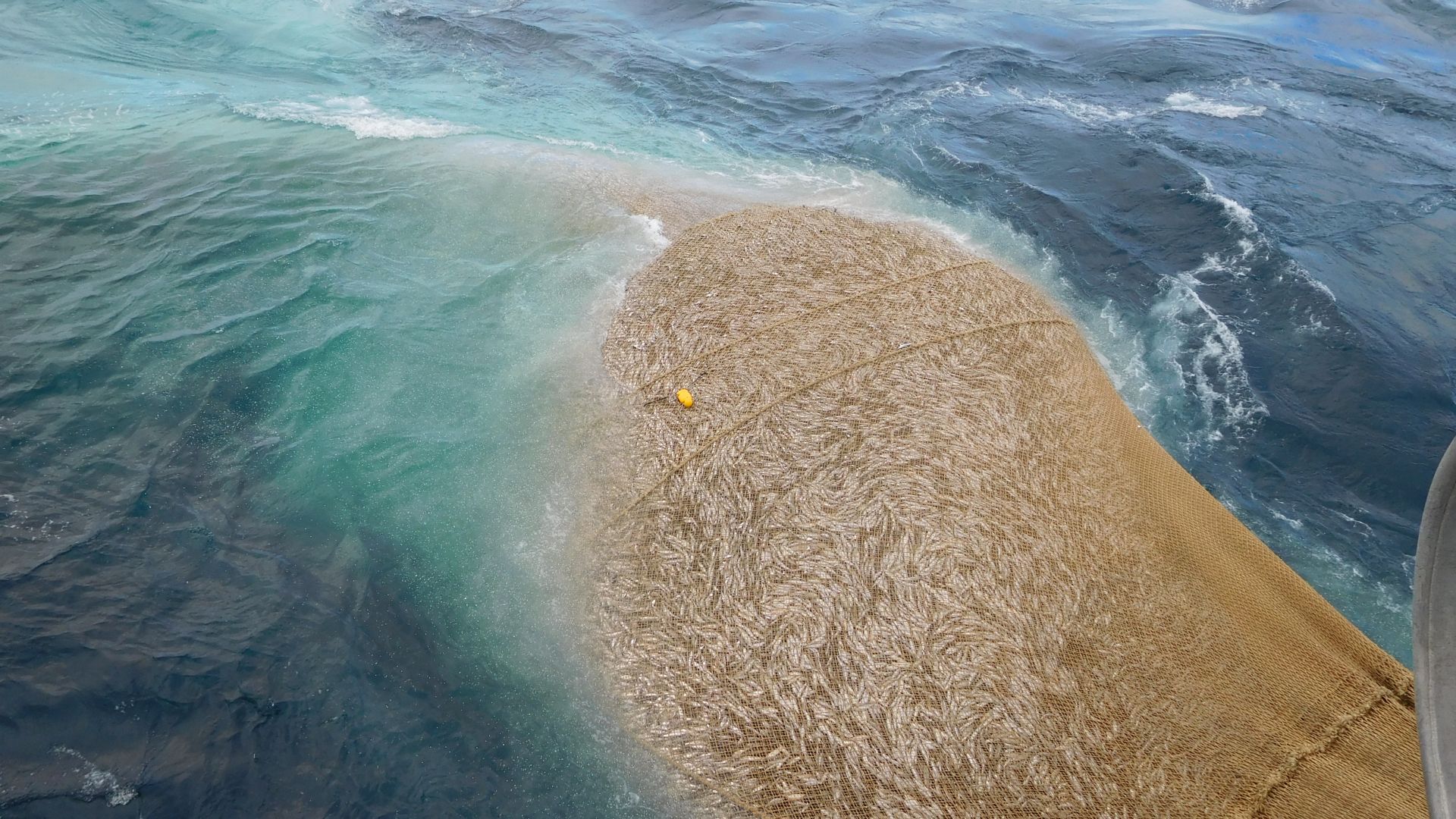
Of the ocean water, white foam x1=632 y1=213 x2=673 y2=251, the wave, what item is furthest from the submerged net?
the wave

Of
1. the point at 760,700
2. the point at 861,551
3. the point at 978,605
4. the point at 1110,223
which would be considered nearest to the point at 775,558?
the point at 861,551

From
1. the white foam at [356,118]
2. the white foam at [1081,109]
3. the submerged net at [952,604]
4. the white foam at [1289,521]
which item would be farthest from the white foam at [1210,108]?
the white foam at [356,118]

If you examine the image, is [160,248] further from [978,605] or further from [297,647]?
[978,605]

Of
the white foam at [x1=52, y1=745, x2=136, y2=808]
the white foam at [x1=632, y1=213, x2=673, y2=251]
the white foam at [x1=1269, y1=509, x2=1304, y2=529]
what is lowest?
the white foam at [x1=52, y1=745, x2=136, y2=808]

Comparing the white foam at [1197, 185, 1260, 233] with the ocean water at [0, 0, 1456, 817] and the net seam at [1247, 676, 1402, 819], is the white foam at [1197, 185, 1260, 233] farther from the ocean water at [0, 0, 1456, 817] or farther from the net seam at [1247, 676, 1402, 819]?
the net seam at [1247, 676, 1402, 819]

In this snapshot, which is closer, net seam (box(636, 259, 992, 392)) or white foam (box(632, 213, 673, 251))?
net seam (box(636, 259, 992, 392))

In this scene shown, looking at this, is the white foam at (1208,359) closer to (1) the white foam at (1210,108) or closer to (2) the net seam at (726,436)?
(2) the net seam at (726,436)
